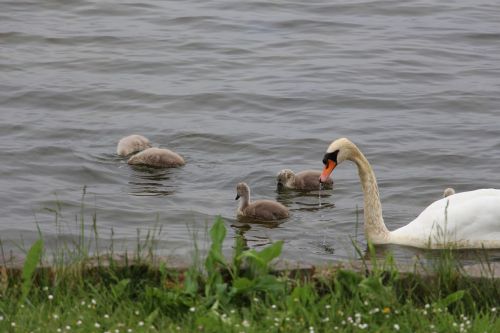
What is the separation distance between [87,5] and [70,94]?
6.25 meters

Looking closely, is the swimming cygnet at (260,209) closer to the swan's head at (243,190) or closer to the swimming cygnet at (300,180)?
the swan's head at (243,190)

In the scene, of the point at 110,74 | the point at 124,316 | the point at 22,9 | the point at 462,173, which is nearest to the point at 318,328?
the point at 124,316

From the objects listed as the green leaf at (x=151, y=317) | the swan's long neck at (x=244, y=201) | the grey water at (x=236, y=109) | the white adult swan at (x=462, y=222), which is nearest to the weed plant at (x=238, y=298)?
the green leaf at (x=151, y=317)

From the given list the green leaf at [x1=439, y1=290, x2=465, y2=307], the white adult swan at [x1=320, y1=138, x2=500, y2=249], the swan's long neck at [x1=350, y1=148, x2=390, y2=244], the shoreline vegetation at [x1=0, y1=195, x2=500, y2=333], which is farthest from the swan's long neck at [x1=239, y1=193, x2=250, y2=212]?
the green leaf at [x1=439, y1=290, x2=465, y2=307]

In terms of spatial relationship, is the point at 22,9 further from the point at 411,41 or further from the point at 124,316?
the point at 124,316

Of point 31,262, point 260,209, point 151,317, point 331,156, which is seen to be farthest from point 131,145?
point 151,317

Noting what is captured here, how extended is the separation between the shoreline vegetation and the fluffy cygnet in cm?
573

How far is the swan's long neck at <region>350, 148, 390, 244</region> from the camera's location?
9.62m

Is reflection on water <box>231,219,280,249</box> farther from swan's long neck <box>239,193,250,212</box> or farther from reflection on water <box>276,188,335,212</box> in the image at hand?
reflection on water <box>276,188,335,212</box>

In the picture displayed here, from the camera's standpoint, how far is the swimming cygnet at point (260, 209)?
1019 centimetres

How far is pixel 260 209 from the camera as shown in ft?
33.4

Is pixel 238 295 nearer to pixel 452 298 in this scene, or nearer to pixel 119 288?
pixel 119 288

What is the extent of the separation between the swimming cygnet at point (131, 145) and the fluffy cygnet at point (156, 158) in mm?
266

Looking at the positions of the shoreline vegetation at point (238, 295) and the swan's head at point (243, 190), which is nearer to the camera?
the shoreline vegetation at point (238, 295)
